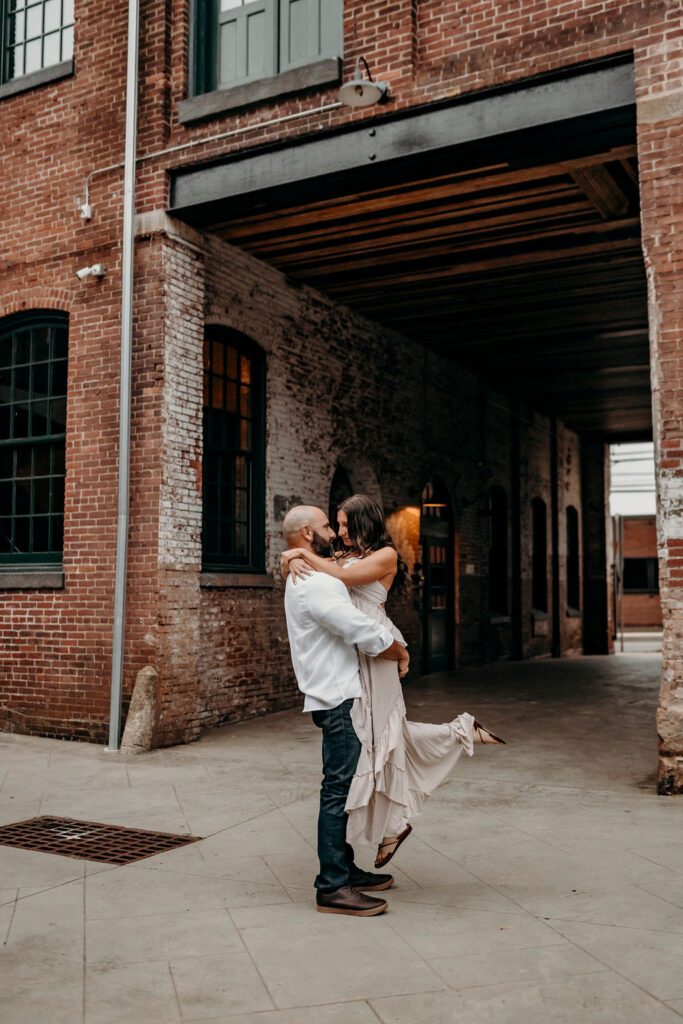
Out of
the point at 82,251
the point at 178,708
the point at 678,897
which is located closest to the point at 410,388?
the point at 82,251

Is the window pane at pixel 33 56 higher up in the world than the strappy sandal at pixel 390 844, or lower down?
higher up

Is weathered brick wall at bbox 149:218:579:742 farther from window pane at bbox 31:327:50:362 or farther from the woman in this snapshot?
the woman

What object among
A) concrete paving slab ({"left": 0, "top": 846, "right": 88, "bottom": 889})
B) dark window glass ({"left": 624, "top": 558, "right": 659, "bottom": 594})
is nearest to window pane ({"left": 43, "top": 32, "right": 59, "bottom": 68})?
concrete paving slab ({"left": 0, "top": 846, "right": 88, "bottom": 889})

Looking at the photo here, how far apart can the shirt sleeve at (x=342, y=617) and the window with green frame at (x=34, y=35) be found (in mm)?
8049

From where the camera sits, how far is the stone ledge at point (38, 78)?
31.2 ft

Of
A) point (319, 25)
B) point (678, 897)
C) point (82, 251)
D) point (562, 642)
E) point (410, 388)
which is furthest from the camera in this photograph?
point (562, 642)

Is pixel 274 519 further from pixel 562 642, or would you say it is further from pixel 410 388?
pixel 562 642


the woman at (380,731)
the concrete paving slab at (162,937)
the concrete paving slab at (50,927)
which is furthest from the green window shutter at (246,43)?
the concrete paving slab at (162,937)

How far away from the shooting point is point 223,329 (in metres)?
9.89

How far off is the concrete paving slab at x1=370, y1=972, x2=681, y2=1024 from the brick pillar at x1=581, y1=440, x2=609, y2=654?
20336 millimetres

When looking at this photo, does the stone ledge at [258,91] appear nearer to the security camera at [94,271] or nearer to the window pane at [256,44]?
the window pane at [256,44]

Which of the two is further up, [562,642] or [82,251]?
[82,251]

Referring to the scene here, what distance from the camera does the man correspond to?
4.08 meters

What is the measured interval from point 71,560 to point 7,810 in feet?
10.6
